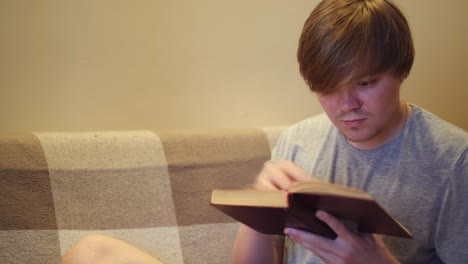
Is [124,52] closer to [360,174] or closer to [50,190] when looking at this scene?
[50,190]

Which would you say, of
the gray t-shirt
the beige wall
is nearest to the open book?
the gray t-shirt

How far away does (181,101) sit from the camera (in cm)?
127

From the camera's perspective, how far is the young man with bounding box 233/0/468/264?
73cm

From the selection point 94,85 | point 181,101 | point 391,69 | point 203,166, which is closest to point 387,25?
point 391,69

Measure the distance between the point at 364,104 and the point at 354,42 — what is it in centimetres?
12

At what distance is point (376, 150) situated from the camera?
87 cm

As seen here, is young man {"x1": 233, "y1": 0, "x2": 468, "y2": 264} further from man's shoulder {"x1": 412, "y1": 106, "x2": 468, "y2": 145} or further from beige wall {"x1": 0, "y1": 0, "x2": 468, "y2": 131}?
beige wall {"x1": 0, "y1": 0, "x2": 468, "y2": 131}

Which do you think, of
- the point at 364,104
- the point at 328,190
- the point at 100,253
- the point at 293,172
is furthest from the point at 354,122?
the point at 100,253

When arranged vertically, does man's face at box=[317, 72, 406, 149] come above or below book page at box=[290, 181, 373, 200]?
above

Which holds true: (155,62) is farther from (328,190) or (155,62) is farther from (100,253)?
(328,190)

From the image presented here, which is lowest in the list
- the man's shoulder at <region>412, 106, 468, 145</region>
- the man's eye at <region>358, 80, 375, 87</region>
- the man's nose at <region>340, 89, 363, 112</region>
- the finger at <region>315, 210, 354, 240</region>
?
the finger at <region>315, 210, 354, 240</region>

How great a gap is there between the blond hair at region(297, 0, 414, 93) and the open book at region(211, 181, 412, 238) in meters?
0.24

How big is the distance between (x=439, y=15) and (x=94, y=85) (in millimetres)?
1149

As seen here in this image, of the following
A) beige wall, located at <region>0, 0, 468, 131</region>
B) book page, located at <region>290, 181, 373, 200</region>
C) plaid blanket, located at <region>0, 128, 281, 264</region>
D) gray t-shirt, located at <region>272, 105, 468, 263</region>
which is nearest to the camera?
book page, located at <region>290, 181, 373, 200</region>
